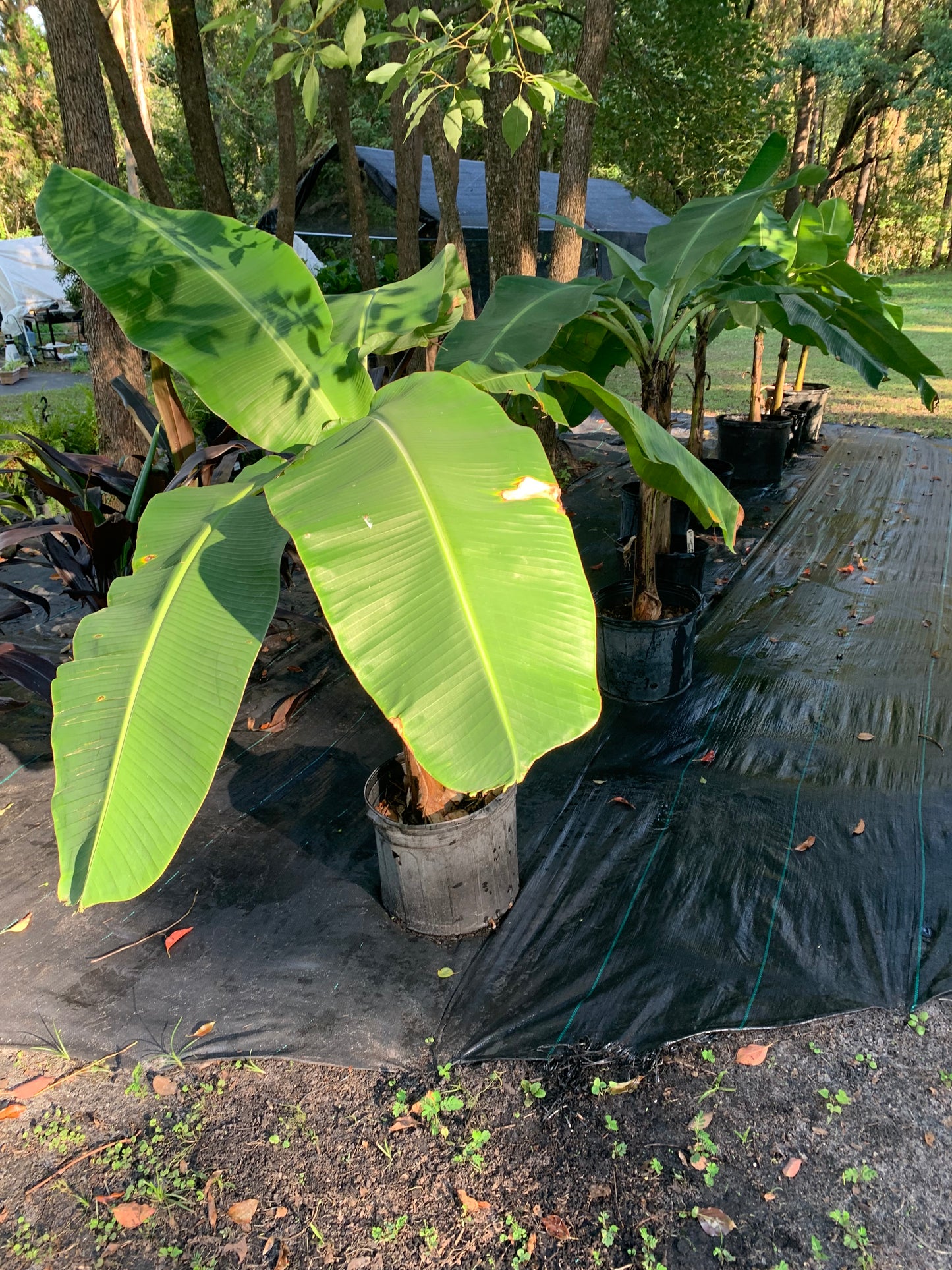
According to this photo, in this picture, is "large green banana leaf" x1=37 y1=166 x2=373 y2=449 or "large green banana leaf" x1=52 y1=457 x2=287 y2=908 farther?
"large green banana leaf" x1=37 y1=166 x2=373 y2=449

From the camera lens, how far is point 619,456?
276 inches

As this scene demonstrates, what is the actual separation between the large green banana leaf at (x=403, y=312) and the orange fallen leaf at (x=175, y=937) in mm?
1821

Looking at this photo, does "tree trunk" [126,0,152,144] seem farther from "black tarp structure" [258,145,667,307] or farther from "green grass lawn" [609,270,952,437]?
"green grass lawn" [609,270,952,437]

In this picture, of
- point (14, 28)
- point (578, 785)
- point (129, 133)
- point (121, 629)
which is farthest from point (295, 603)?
point (14, 28)

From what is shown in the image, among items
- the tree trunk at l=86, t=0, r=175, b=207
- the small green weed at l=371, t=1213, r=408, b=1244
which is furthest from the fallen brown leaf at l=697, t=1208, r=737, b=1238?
the tree trunk at l=86, t=0, r=175, b=207

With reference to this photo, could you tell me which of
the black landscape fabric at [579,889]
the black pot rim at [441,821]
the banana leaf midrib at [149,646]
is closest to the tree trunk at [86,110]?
the black landscape fabric at [579,889]

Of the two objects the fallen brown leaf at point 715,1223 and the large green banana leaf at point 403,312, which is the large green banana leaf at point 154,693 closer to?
the large green banana leaf at point 403,312

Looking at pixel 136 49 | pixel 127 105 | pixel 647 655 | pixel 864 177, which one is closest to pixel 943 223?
pixel 864 177

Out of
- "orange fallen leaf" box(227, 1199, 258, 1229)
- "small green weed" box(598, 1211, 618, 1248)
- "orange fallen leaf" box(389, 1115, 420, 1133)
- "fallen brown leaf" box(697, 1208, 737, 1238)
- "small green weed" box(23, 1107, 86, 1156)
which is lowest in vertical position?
"small green weed" box(23, 1107, 86, 1156)

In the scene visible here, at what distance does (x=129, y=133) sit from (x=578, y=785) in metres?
7.87

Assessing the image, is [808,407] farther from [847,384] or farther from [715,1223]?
[715,1223]

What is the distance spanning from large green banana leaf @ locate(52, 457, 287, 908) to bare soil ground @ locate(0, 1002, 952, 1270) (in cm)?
86

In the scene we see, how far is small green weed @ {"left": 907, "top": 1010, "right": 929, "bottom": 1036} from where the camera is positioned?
196 centimetres

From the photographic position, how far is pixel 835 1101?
5.99 feet
